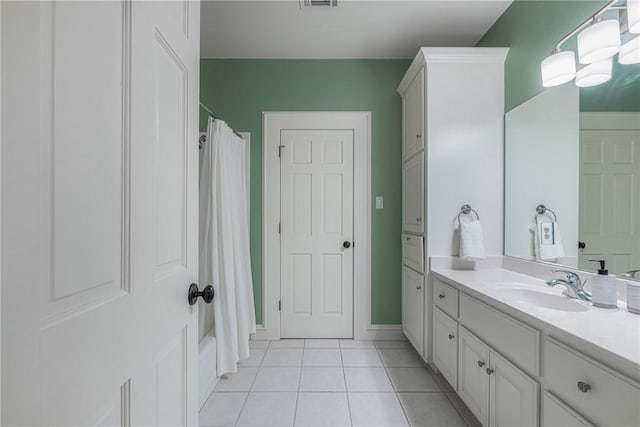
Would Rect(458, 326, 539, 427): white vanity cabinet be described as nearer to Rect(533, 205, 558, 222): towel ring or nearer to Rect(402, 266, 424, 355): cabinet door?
Rect(402, 266, 424, 355): cabinet door

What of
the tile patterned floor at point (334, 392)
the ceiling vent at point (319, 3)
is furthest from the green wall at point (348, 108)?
the ceiling vent at point (319, 3)

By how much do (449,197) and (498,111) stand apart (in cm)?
71

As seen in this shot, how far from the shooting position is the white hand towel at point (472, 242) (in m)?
1.96

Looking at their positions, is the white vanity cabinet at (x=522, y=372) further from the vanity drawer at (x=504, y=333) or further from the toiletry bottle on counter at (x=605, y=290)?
the toiletry bottle on counter at (x=605, y=290)

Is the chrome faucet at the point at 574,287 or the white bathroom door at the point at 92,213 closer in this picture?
the white bathroom door at the point at 92,213

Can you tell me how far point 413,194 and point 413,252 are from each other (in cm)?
47

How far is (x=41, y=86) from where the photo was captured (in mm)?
391

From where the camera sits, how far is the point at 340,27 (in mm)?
2250

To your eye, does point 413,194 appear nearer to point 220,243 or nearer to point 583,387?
point 220,243

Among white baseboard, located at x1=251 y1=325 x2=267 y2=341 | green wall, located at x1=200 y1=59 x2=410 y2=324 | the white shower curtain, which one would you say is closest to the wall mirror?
green wall, located at x1=200 y1=59 x2=410 y2=324

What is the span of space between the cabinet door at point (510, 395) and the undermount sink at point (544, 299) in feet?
0.95

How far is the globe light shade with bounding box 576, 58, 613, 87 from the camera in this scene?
132cm

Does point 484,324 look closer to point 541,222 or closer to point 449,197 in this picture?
point 541,222

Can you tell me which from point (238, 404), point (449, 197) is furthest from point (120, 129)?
point (449, 197)
